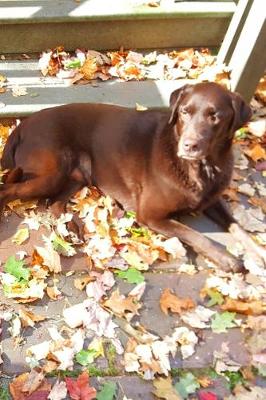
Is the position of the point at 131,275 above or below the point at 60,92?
below

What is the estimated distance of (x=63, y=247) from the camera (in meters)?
3.80

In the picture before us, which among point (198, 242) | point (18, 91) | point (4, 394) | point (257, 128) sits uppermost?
point (257, 128)

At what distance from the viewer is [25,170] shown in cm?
398

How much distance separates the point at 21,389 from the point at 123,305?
813 mm

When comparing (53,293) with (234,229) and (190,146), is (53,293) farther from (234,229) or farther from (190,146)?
(234,229)

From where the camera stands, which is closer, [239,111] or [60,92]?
[239,111]

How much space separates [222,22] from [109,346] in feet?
10.8

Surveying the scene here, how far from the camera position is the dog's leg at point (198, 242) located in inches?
147

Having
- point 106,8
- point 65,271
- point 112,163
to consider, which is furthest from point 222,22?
point 65,271

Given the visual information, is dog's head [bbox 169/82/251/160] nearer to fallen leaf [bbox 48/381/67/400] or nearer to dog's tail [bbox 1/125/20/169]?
dog's tail [bbox 1/125/20/169]

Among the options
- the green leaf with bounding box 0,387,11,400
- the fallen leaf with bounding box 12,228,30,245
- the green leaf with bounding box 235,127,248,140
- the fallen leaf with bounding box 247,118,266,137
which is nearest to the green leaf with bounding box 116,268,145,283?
the fallen leaf with bounding box 12,228,30,245

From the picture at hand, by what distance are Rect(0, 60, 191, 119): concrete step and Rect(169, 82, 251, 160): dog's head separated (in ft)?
3.83

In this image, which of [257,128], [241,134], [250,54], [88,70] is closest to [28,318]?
[88,70]

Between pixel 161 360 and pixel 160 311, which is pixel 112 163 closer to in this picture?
pixel 160 311
